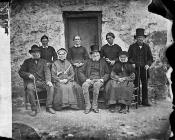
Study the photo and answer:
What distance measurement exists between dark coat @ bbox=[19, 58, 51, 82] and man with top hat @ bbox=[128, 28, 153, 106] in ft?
5.58

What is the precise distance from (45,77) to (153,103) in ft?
7.26

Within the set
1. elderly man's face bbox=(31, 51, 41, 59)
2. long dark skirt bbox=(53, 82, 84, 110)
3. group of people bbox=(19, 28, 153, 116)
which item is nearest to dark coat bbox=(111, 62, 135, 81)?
group of people bbox=(19, 28, 153, 116)

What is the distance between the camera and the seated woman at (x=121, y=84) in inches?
264

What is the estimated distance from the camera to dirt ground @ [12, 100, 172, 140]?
6.57 m

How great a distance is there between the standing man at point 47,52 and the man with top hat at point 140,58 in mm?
1531

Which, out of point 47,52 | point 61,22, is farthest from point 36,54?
point 61,22

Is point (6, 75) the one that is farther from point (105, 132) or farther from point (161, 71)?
point (161, 71)

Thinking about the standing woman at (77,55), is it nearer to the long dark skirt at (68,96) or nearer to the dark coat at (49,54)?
the long dark skirt at (68,96)

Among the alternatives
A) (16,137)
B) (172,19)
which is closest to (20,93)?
(16,137)

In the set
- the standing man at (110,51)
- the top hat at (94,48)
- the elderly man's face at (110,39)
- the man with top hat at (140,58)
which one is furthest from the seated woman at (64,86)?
the man with top hat at (140,58)

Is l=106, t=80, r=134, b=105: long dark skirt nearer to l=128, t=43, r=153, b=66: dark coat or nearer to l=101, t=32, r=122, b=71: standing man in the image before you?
l=101, t=32, r=122, b=71: standing man

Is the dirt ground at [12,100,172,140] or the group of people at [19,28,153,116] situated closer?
the dirt ground at [12,100,172,140]

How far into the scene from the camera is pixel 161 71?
6.68 m

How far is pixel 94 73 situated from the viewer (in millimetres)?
6777
